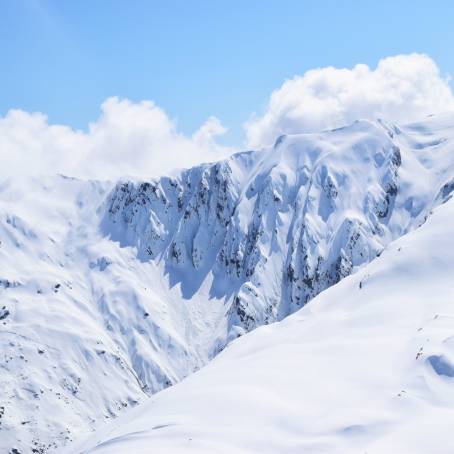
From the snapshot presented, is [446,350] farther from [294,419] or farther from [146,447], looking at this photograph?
[146,447]

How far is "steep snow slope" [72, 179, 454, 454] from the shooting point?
99.2ft

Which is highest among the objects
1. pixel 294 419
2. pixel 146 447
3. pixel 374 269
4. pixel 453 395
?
pixel 374 269

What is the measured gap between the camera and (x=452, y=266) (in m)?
70.9

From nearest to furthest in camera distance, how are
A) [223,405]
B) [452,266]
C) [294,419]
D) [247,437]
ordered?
[247,437], [294,419], [223,405], [452,266]

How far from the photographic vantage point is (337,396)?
1480 inches

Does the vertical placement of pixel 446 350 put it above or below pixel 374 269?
below

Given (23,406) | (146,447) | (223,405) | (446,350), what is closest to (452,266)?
(446,350)

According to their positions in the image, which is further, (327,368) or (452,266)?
(452,266)

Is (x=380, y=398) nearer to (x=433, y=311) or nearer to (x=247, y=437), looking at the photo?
(x=247, y=437)

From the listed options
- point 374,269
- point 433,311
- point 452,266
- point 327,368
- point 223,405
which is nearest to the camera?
point 223,405

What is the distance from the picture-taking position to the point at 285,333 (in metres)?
71.4

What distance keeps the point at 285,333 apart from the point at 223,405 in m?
34.8

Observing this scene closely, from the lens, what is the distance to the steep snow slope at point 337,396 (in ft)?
99.2

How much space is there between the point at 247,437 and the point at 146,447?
5575 mm
